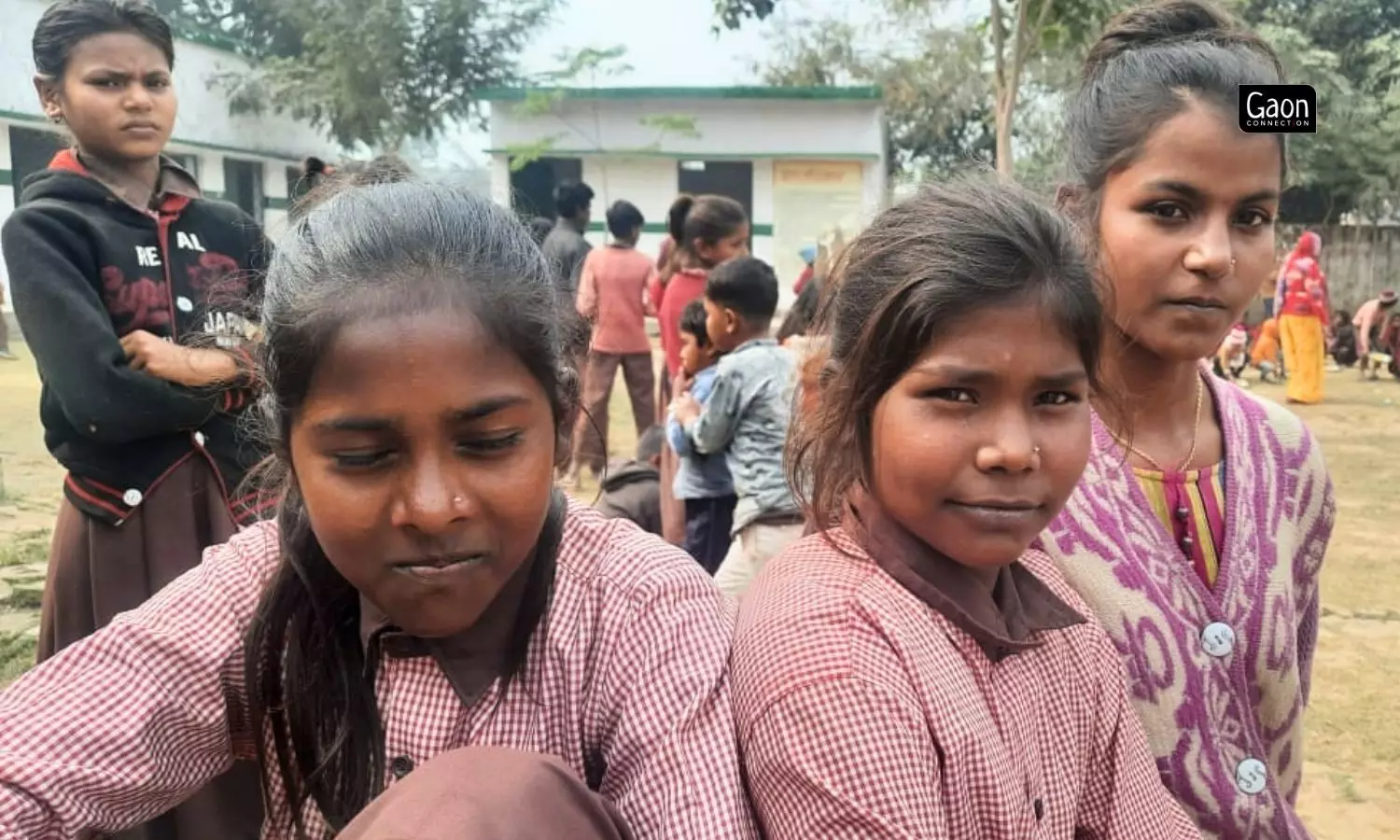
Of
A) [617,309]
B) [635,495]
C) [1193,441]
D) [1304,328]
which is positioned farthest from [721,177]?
[1193,441]

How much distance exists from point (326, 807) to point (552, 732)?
274 mm

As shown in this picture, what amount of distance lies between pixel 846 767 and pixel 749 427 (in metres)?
2.71

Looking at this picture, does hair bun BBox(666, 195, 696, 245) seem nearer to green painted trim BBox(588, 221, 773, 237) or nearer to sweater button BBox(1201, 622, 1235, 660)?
sweater button BBox(1201, 622, 1235, 660)

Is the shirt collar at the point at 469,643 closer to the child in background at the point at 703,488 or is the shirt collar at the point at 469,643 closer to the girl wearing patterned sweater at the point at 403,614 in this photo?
the girl wearing patterned sweater at the point at 403,614

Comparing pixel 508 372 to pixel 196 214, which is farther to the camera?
pixel 196 214

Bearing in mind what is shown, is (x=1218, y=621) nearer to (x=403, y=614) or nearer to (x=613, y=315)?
(x=403, y=614)

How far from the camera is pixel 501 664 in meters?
1.32

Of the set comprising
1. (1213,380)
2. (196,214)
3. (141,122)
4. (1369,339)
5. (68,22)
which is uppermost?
(68,22)

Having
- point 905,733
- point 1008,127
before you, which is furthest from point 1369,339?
point 905,733

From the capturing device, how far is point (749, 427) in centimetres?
388

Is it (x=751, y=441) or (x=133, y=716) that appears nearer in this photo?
(x=133, y=716)

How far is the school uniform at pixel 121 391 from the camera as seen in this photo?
220 cm

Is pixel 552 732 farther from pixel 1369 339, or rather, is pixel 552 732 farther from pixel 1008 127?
pixel 1369 339

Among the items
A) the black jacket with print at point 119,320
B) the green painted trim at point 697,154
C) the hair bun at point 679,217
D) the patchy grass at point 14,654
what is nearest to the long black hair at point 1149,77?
the black jacket with print at point 119,320
